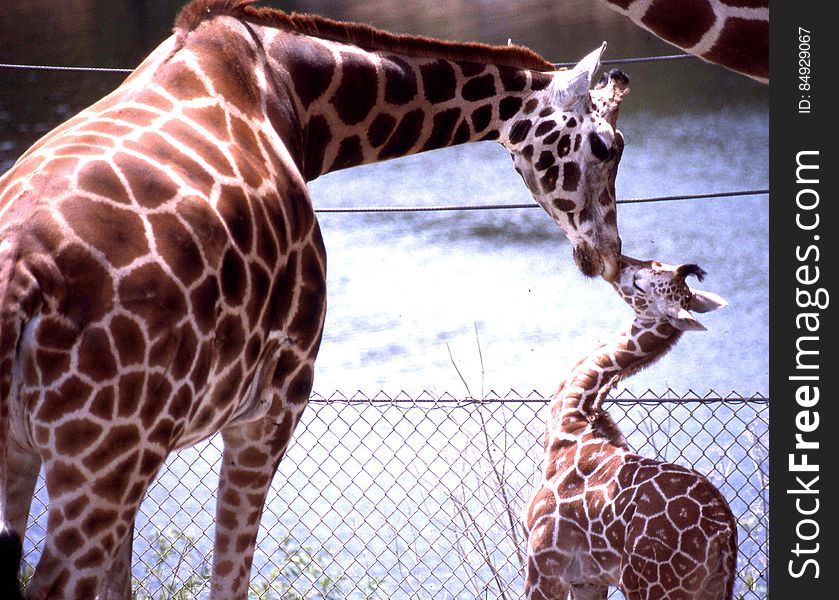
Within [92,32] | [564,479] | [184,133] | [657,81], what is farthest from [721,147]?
[184,133]

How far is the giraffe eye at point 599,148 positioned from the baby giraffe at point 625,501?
2.55ft

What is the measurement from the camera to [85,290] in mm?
2281

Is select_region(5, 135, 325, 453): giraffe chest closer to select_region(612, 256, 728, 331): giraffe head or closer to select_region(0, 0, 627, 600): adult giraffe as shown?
select_region(0, 0, 627, 600): adult giraffe

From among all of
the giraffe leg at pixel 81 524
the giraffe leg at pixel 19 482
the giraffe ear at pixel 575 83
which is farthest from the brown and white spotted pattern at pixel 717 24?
the giraffe leg at pixel 19 482

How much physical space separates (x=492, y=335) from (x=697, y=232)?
2881 mm

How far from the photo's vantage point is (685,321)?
425 centimetres

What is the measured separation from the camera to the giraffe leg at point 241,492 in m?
2.96

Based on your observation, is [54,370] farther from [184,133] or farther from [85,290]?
[184,133]

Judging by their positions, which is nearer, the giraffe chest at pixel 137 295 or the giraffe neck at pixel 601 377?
the giraffe chest at pixel 137 295

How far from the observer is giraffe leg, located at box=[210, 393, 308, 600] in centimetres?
296

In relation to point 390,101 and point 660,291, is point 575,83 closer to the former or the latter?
point 390,101

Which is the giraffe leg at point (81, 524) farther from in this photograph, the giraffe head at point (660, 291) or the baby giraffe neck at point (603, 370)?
the giraffe head at point (660, 291)

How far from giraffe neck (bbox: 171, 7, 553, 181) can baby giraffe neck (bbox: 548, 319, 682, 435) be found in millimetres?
1135

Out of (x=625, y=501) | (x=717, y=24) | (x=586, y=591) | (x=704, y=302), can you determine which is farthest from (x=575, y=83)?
(x=586, y=591)
